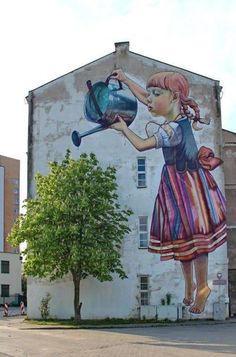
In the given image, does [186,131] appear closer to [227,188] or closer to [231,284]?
[227,188]

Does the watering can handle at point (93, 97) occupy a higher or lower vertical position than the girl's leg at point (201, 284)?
higher

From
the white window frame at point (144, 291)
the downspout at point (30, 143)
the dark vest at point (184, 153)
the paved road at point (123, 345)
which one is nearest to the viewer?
the paved road at point (123, 345)

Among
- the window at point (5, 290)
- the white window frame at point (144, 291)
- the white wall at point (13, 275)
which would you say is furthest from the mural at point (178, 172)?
the white wall at point (13, 275)

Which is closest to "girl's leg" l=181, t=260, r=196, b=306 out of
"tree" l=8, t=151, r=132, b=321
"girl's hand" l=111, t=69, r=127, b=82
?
"tree" l=8, t=151, r=132, b=321

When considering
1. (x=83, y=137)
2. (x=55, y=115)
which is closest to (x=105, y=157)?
(x=83, y=137)

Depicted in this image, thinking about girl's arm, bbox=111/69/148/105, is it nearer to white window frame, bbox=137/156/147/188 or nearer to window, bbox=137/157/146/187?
window, bbox=137/157/146/187

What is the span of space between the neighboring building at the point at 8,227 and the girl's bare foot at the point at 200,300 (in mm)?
46713

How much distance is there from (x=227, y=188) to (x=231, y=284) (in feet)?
18.7

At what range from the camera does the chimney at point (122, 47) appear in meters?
36.6

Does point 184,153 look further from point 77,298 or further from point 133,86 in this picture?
point 77,298

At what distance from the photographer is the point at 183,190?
33.5 metres

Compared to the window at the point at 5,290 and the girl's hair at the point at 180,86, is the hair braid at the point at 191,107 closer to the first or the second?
the girl's hair at the point at 180,86

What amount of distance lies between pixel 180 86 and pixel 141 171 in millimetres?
5605

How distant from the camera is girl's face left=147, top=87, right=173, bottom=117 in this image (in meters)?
34.8
